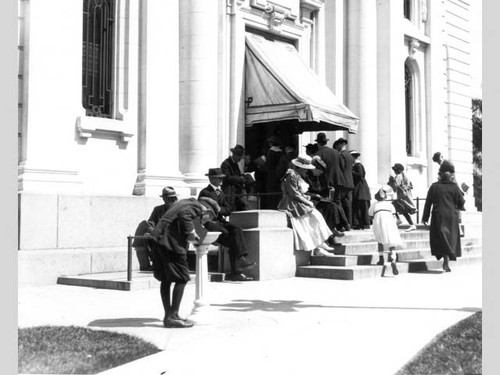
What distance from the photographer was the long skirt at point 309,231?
45.8 ft

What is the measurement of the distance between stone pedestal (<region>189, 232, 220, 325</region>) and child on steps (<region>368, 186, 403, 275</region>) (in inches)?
223

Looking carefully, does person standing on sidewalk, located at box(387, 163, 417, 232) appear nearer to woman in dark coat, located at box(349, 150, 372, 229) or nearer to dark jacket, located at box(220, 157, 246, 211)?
woman in dark coat, located at box(349, 150, 372, 229)

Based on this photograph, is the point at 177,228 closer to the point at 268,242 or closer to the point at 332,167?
the point at 268,242

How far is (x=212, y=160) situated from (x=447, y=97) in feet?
46.4

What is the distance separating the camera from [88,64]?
15.1m

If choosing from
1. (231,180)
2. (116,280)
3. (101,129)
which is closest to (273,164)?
(231,180)

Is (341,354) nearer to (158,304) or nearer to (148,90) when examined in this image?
(158,304)

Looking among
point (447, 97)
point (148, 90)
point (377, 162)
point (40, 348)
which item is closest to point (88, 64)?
point (148, 90)

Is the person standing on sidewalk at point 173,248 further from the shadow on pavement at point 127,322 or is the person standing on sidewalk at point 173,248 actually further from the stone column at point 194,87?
the stone column at point 194,87

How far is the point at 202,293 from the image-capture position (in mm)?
8852

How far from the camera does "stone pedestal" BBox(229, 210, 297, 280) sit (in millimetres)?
13297

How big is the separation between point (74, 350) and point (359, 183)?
11665mm

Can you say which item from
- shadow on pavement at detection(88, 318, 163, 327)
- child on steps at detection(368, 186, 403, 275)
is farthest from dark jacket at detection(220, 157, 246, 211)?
shadow on pavement at detection(88, 318, 163, 327)

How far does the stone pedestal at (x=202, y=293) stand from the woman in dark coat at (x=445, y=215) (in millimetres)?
7116
